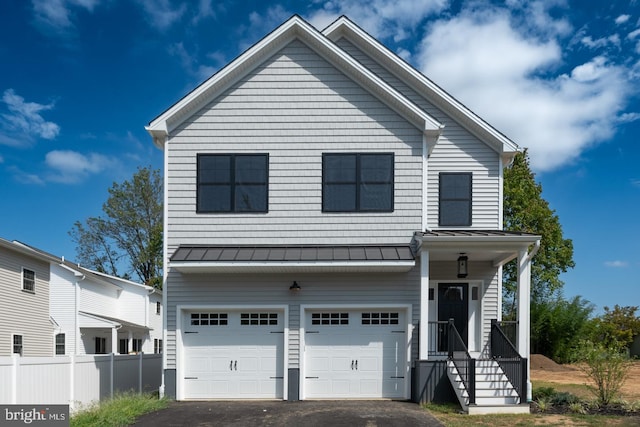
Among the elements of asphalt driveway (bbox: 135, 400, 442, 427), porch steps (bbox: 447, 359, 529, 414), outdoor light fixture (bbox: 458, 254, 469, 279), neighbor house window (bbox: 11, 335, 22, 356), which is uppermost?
outdoor light fixture (bbox: 458, 254, 469, 279)

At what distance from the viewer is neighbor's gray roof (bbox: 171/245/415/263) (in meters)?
12.0

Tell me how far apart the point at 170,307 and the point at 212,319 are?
1.06m

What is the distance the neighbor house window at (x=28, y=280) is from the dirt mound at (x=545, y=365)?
72.1ft

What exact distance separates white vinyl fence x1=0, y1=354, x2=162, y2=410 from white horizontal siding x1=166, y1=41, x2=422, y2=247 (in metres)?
3.45

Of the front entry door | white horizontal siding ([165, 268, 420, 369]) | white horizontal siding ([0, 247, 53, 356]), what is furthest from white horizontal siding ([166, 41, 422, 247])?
white horizontal siding ([0, 247, 53, 356])

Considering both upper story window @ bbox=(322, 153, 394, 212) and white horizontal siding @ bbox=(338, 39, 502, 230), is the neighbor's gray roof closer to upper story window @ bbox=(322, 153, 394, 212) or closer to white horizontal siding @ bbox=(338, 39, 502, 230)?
upper story window @ bbox=(322, 153, 394, 212)

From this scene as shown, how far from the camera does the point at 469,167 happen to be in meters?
14.5

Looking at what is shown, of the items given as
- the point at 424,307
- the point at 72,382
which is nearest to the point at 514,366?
the point at 424,307

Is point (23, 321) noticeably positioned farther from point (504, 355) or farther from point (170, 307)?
point (504, 355)

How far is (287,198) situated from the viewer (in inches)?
509

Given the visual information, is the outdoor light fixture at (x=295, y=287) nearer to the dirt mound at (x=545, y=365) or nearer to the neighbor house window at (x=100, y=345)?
the dirt mound at (x=545, y=365)

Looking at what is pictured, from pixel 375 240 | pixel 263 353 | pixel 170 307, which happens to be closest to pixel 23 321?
pixel 170 307

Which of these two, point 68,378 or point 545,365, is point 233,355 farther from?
point 545,365

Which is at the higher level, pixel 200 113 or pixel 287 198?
pixel 200 113
